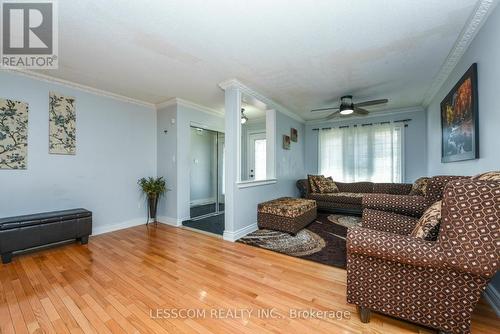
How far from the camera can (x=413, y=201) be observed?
2.51 meters

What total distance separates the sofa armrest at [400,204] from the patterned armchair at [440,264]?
1.38 meters

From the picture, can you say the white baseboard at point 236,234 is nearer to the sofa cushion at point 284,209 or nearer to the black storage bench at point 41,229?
the sofa cushion at point 284,209

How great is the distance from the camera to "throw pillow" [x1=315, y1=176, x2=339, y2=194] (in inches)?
202

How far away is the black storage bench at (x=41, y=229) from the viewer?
8.05ft

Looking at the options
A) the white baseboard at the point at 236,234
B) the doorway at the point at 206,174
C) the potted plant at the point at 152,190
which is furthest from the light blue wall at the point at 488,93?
the potted plant at the point at 152,190

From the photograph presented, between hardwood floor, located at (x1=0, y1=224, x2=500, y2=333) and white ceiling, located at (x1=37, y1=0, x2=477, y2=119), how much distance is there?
2.47 m

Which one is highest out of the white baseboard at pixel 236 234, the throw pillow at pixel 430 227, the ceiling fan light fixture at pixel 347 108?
the ceiling fan light fixture at pixel 347 108

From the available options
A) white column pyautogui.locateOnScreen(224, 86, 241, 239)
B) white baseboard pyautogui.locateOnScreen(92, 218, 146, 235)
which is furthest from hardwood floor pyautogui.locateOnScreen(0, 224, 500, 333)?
white baseboard pyautogui.locateOnScreen(92, 218, 146, 235)

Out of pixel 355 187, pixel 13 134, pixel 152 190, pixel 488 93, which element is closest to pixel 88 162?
pixel 13 134

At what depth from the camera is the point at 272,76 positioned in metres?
3.12

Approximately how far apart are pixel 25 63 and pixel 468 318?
16.2ft

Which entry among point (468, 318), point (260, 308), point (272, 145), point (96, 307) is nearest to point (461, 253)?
point (468, 318)

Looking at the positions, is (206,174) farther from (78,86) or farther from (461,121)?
(461,121)

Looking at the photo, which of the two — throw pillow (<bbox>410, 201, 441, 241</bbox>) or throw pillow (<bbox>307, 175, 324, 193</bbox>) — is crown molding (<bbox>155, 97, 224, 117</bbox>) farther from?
throw pillow (<bbox>410, 201, 441, 241</bbox>)
